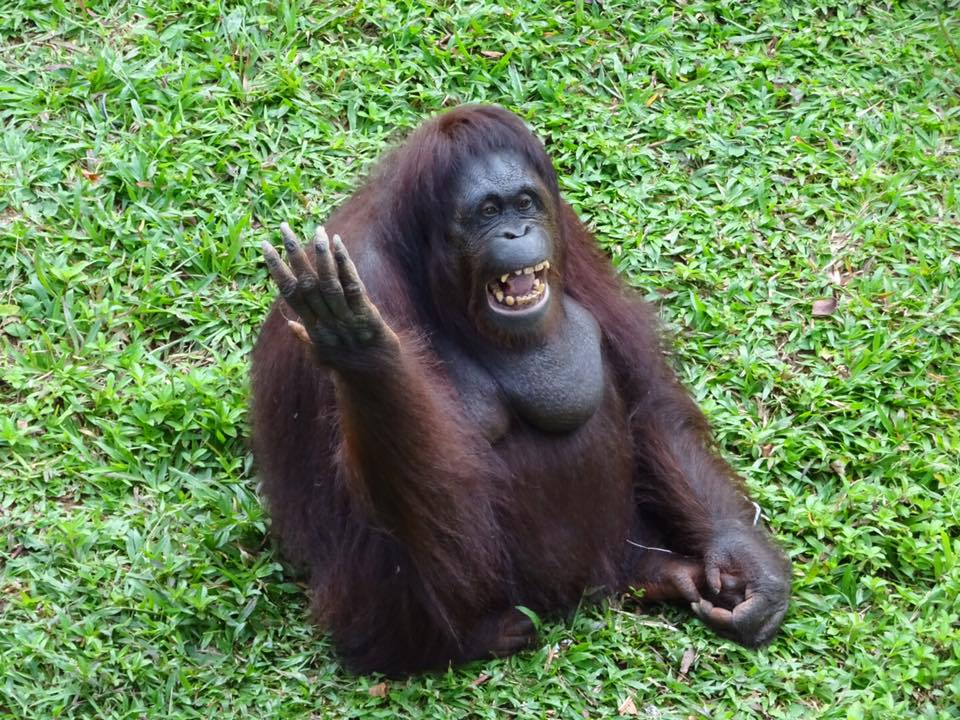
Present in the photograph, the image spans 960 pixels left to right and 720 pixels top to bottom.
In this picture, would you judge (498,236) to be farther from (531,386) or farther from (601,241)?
(601,241)

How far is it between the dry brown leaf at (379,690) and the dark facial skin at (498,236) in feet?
3.93

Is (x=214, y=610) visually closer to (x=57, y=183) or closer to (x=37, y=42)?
(x=57, y=183)

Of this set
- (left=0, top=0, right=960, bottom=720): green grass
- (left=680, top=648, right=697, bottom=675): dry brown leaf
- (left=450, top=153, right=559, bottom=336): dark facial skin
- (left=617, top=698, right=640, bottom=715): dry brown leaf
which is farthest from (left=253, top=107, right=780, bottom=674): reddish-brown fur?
(left=617, top=698, right=640, bottom=715): dry brown leaf

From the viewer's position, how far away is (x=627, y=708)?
4.56 metres

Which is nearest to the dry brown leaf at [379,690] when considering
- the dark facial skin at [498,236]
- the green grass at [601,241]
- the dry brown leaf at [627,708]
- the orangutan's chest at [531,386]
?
the green grass at [601,241]

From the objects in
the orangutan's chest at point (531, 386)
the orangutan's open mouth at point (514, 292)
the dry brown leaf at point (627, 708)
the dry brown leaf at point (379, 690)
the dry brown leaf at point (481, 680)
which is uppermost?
the orangutan's open mouth at point (514, 292)

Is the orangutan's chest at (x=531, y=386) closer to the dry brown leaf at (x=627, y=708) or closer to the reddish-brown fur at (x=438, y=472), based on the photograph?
the reddish-brown fur at (x=438, y=472)

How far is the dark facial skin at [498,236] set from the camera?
445cm

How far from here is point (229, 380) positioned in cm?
550

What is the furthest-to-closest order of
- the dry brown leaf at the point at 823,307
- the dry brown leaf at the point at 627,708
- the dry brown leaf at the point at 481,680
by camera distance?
the dry brown leaf at the point at 823,307
the dry brown leaf at the point at 481,680
the dry brown leaf at the point at 627,708

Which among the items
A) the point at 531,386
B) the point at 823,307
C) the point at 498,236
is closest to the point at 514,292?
the point at 498,236

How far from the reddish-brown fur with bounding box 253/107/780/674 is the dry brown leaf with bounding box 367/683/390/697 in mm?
60

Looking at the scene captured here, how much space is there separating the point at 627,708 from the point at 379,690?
782 millimetres

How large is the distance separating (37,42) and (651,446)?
3.40 m
